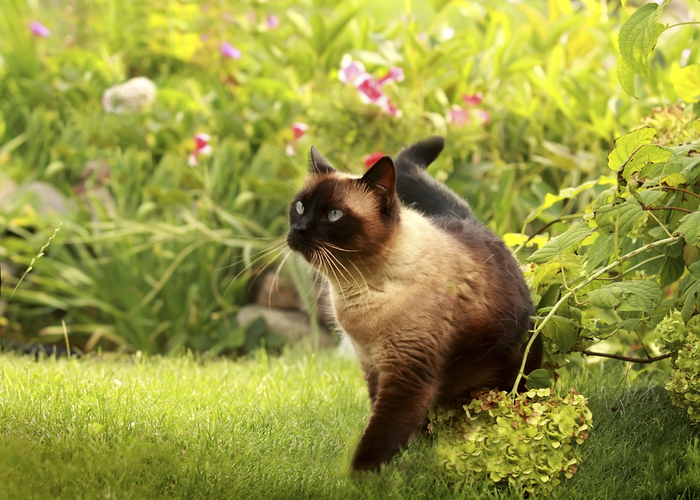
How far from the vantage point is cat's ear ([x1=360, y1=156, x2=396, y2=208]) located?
1.58 m

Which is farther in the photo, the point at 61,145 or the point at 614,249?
the point at 61,145

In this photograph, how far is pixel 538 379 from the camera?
162cm

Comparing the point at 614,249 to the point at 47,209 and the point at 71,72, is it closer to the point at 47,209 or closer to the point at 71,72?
the point at 47,209

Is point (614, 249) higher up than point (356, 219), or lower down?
lower down

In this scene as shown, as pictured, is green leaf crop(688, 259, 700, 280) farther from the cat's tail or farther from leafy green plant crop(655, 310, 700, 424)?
the cat's tail

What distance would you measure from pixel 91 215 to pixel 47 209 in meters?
0.30

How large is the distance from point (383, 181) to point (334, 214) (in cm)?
16

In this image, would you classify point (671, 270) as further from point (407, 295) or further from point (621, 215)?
point (407, 295)

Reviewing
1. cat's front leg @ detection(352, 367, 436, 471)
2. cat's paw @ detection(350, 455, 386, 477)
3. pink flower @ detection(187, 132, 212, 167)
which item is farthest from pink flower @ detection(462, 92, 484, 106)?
cat's paw @ detection(350, 455, 386, 477)

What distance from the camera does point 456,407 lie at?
5.53 ft

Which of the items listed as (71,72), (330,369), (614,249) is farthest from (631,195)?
(71,72)

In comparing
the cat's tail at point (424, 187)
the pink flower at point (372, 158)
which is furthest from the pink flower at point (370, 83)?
the cat's tail at point (424, 187)

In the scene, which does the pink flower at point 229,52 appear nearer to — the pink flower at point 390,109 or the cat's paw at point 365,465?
the pink flower at point 390,109

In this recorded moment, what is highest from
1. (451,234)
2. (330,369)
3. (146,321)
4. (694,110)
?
(694,110)
